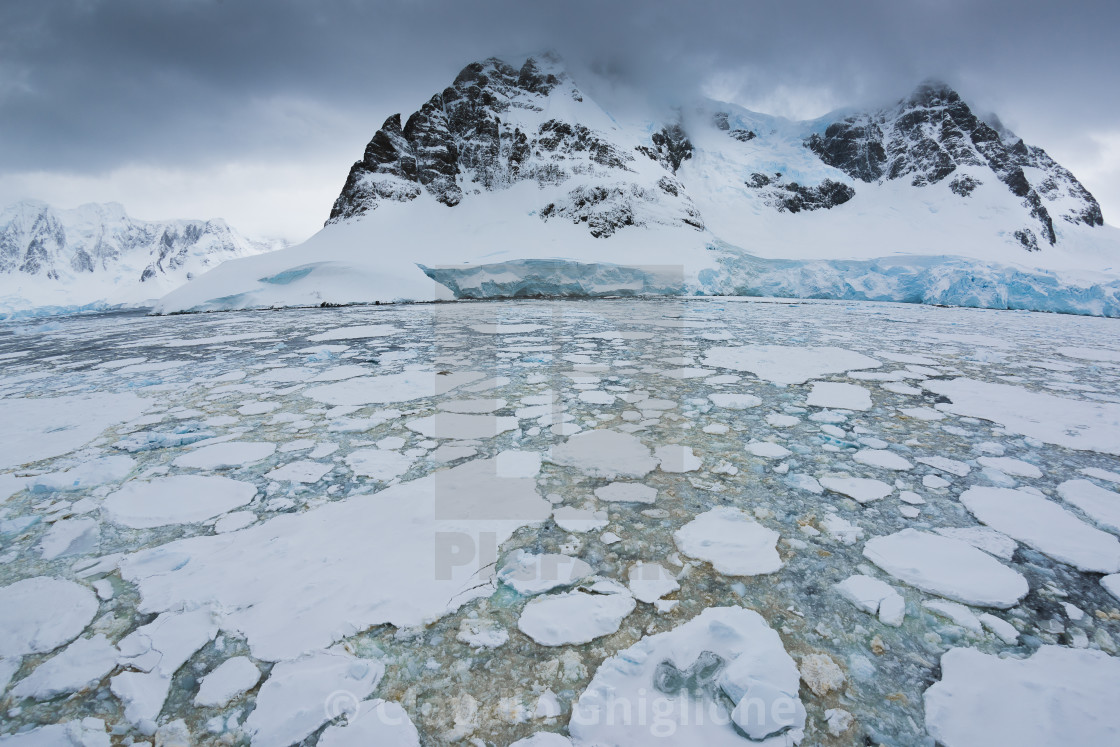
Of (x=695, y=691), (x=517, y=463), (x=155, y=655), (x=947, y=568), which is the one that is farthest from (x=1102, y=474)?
(x=155, y=655)

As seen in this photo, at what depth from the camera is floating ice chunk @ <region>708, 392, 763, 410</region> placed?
259cm

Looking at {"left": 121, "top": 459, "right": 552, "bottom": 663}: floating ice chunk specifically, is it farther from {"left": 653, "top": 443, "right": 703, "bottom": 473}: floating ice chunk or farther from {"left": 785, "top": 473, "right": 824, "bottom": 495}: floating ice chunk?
{"left": 785, "top": 473, "right": 824, "bottom": 495}: floating ice chunk

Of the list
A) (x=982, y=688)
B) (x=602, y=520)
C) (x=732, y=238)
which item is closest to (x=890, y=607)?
(x=982, y=688)

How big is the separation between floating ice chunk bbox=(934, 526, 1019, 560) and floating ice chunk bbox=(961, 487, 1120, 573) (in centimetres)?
4

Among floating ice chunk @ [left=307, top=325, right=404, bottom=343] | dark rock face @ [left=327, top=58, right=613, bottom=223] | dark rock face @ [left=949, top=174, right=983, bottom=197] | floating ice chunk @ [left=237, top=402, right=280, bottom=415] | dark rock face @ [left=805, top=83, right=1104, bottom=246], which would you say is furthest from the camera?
dark rock face @ [left=805, top=83, right=1104, bottom=246]

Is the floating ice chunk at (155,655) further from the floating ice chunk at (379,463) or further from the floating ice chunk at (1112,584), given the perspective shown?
the floating ice chunk at (1112,584)

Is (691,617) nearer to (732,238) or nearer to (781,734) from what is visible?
(781,734)

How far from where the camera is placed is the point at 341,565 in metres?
1.20

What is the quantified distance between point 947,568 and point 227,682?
1750 mm

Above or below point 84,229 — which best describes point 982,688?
below

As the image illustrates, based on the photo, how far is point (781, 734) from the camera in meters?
0.76

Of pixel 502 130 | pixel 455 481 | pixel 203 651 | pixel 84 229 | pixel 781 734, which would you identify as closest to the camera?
pixel 781 734

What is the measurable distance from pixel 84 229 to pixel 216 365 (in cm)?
12350

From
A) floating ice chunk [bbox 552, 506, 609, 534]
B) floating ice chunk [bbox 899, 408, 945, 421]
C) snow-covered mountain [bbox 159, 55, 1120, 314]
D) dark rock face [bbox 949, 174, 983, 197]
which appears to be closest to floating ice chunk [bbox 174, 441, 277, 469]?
floating ice chunk [bbox 552, 506, 609, 534]
